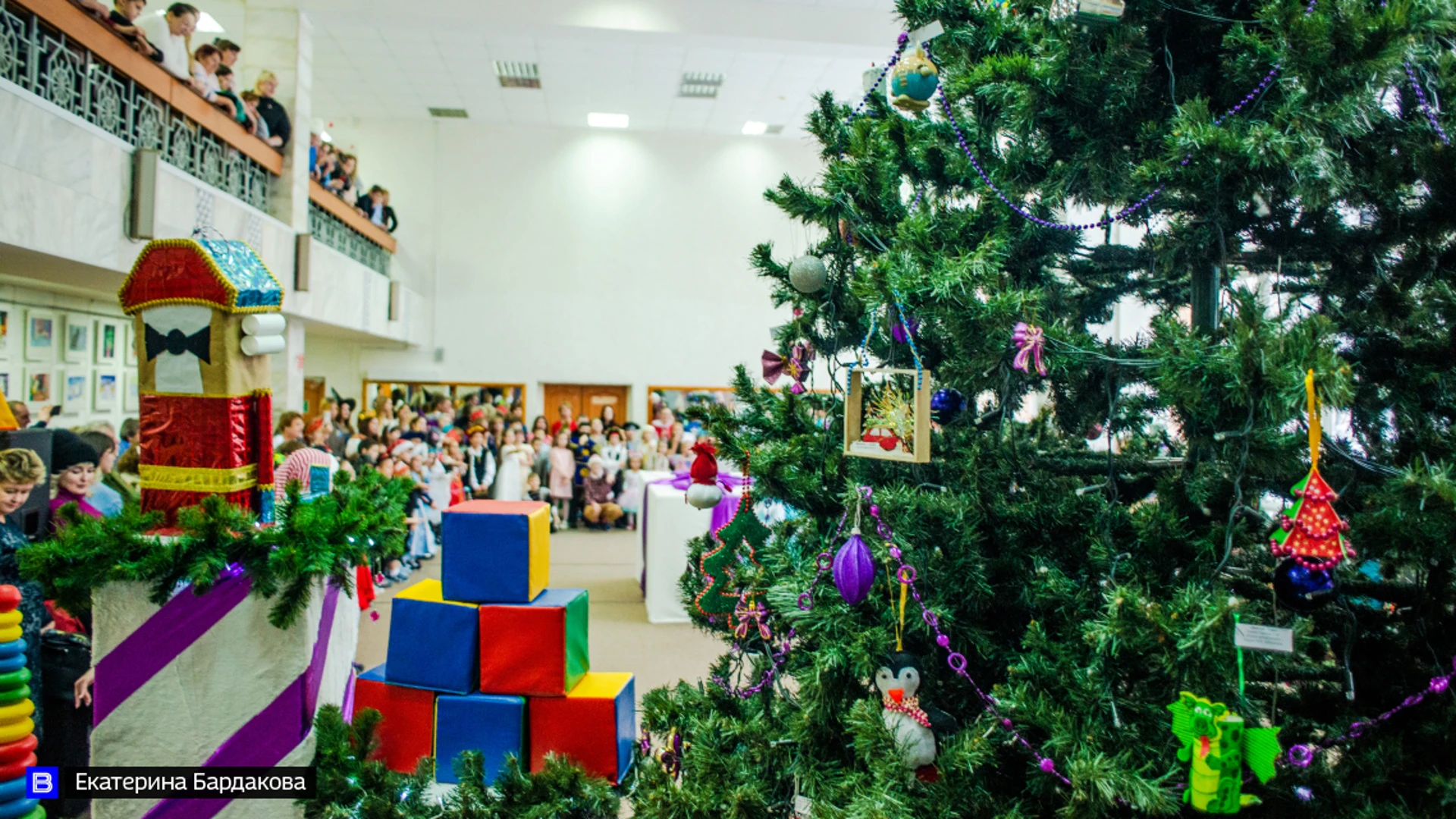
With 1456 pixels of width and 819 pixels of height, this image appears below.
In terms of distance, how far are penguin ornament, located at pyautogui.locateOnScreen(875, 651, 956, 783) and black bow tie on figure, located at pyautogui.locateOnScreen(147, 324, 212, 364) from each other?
1695 mm

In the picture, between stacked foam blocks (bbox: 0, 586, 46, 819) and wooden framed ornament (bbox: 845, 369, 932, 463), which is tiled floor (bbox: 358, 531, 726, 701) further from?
wooden framed ornament (bbox: 845, 369, 932, 463)

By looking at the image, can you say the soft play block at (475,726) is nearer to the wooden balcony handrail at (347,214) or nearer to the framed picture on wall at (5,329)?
the framed picture on wall at (5,329)

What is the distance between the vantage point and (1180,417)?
5.41 feet

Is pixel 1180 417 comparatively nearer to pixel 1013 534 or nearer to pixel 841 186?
pixel 1013 534

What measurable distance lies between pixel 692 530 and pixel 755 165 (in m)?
9.48

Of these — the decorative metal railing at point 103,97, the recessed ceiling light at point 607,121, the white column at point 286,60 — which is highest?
the recessed ceiling light at point 607,121

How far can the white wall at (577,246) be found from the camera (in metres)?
13.5

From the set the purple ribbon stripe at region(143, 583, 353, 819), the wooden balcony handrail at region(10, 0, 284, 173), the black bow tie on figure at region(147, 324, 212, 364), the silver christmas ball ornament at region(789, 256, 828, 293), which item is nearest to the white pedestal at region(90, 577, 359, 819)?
the purple ribbon stripe at region(143, 583, 353, 819)

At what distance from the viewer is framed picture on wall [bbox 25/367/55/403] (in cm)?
664

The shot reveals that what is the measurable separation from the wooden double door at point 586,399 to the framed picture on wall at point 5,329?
7.82 meters

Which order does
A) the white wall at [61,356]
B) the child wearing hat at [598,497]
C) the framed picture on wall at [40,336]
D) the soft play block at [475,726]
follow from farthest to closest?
1. the child wearing hat at [598,497]
2. the framed picture on wall at [40,336]
3. the white wall at [61,356]
4. the soft play block at [475,726]

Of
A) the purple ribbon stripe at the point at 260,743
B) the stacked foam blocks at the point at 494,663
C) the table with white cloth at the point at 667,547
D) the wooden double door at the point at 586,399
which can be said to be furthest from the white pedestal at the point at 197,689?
the wooden double door at the point at 586,399

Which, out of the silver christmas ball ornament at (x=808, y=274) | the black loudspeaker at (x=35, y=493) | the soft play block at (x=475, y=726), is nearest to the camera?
the silver christmas ball ornament at (x=808, y=274)

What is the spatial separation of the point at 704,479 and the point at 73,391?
7436 millimetres
